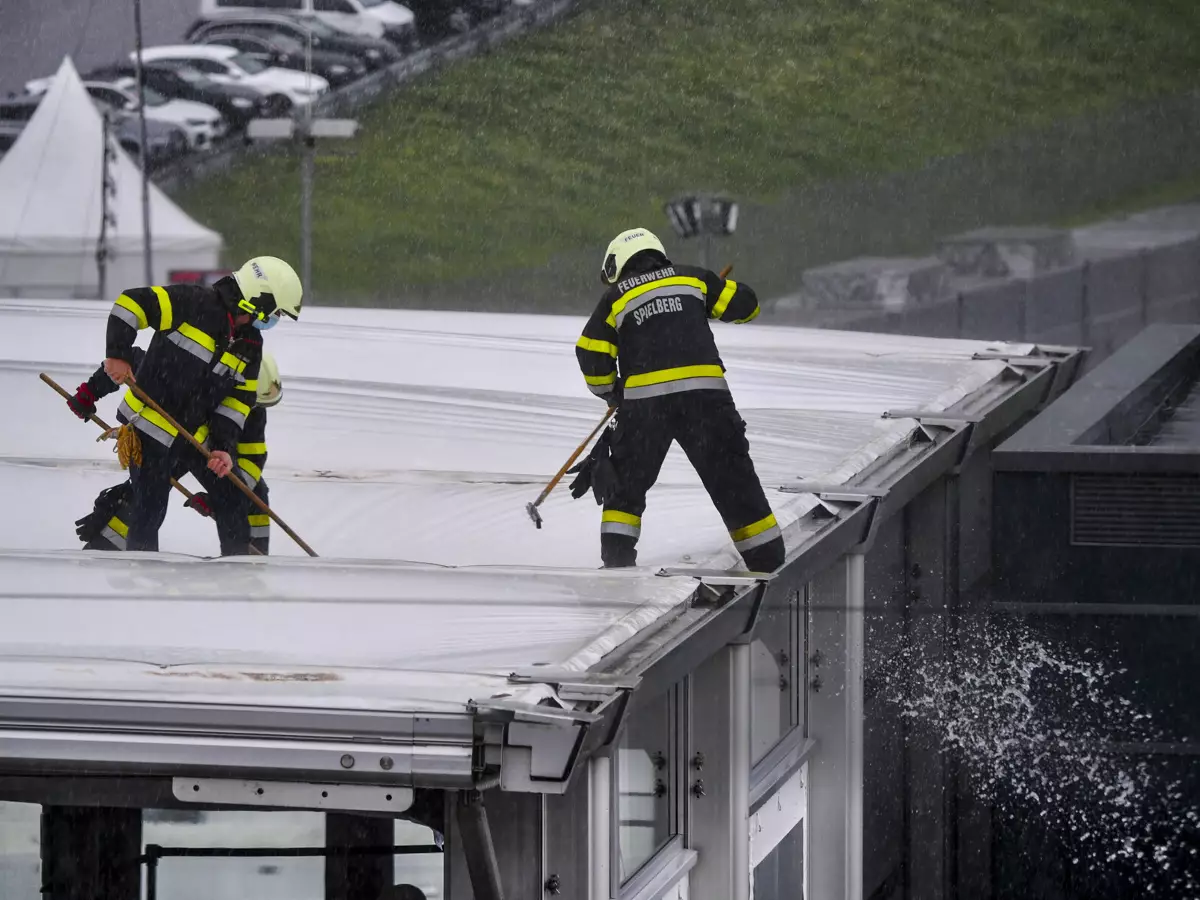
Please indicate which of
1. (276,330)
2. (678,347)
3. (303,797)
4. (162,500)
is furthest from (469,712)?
(276,330)

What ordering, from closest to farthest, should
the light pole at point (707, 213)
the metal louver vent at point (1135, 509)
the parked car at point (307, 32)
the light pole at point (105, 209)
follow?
1. the metal louver vent at point (1135, 509)
2. the light pole at point (707, 213)
3. the light pole at point (105, 209)
4. the parked car at point (307, 32)

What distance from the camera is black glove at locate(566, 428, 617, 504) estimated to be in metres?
4.48

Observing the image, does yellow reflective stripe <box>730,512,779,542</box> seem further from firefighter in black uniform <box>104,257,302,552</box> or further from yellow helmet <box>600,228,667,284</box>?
firefighter in black uniform <box>104,257,302,552</box>

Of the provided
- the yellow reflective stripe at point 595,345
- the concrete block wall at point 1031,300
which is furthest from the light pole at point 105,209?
the yellow reflective stripe at point 595,345

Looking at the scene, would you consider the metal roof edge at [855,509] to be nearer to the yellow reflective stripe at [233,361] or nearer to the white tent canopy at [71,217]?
the yellow reflective stripe at [233,361]

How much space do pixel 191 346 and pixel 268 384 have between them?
0.45 metres

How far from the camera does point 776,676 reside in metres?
4.86

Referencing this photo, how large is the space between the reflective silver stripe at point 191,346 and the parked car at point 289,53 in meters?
26.0

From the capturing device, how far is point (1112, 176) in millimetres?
36531

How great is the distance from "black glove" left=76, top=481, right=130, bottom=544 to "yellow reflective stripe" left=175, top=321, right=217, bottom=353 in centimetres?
51

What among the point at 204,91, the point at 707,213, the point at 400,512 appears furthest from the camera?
the point at 204,91

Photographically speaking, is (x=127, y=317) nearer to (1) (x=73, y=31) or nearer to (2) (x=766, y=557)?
(2) (x=766, y=557)

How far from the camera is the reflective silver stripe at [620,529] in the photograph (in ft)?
14.3

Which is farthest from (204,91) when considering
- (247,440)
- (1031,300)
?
(247,440)
